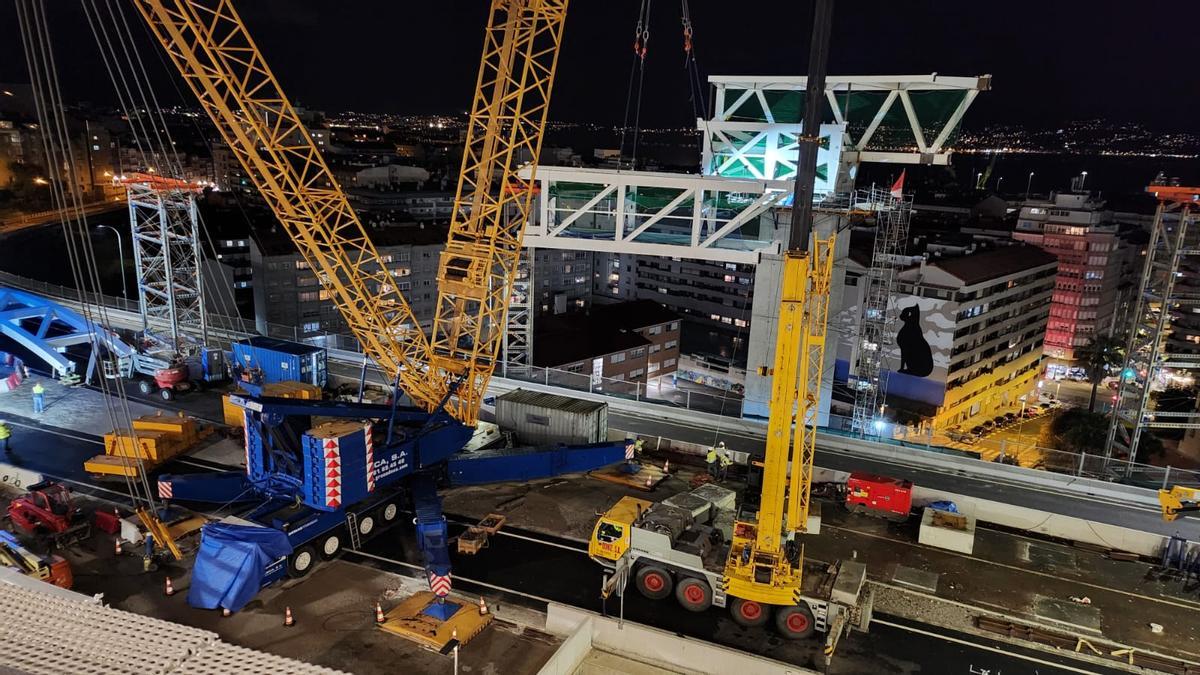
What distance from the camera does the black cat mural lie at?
64.2 meters

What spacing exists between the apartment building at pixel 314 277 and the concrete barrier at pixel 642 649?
1895 inches

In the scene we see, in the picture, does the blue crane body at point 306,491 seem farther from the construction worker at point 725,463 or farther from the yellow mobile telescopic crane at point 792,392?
the construction worker at point 725,463

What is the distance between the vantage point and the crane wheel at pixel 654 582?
612 inches

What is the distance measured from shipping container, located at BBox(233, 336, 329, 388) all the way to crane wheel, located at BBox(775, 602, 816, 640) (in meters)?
20.7

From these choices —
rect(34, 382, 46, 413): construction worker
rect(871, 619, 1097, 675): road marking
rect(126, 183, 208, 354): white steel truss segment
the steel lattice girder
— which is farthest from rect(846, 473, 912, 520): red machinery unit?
rect(34, 382, 46, 413): construction worker

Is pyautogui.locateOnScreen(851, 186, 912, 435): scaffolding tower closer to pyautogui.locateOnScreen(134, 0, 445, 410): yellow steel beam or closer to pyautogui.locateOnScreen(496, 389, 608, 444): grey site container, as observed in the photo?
pyautogui.locateOnScreen(496, 389, 608, 444): grey site container

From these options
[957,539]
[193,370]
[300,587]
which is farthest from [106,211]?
[957,539]

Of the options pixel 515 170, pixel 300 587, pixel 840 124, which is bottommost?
pixel 300 587

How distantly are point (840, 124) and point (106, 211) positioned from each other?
102 meters

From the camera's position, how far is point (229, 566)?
15094 mm

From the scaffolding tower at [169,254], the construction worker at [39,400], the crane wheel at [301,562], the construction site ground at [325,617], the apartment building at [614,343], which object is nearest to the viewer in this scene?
the construction site ground at [325,617]

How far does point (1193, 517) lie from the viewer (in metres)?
20.1

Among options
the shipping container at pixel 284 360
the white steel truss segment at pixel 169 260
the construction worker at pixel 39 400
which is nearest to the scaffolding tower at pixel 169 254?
the white steel truss segment at pixel 169 260

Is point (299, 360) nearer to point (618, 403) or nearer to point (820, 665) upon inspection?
point (618, 403)
